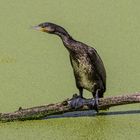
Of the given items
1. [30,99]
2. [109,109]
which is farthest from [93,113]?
[30,99]

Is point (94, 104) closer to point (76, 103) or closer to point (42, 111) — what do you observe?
point (76, 103)

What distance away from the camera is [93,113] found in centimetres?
440

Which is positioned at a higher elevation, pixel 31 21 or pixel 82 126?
pixel 31 21

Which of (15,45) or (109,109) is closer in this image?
(109,109)

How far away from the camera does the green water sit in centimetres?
412

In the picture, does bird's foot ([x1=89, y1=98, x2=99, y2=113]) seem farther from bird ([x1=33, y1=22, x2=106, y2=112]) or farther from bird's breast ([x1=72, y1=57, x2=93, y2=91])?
bird's breast ([x1=72, y1=57, x2=93, y2=91])

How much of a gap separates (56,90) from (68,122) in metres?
0.58

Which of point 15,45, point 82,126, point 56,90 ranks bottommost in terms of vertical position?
point 82,126

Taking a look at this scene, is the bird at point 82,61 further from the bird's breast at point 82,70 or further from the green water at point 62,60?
the green water at point 62,60

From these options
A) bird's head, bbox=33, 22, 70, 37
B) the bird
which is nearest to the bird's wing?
the bird

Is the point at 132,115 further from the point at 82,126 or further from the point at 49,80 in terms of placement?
the point at 49,80

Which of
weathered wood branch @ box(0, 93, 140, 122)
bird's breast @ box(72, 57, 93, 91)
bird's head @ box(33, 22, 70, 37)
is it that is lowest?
weathered wood branch @ box(0, 93, 140, 122)

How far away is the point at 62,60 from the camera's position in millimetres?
5379

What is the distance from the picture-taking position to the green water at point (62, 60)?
4.12 meters
